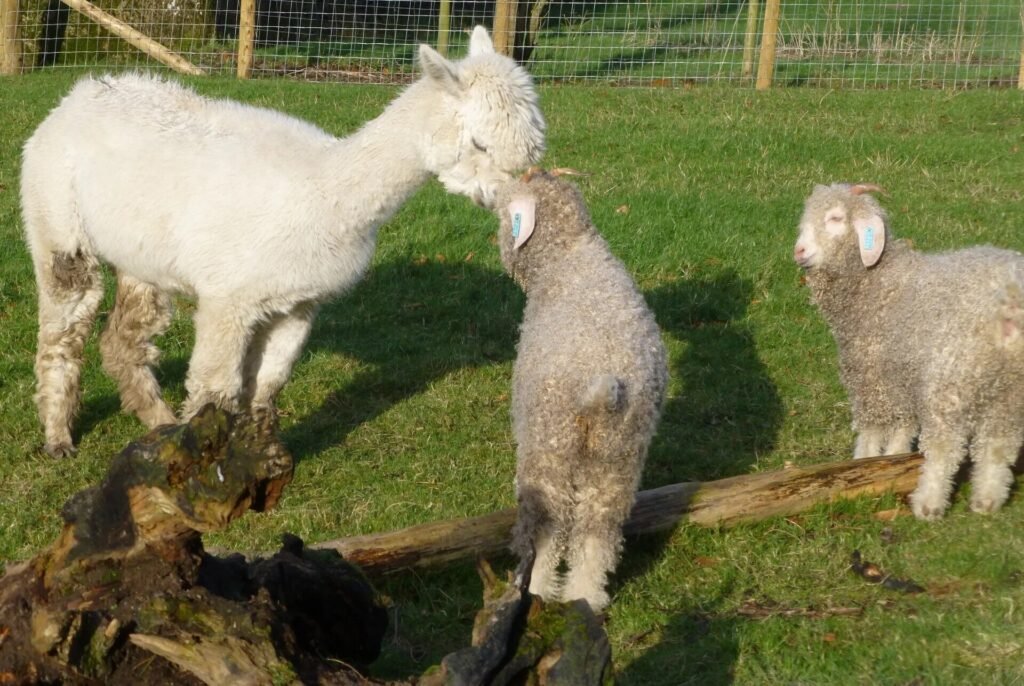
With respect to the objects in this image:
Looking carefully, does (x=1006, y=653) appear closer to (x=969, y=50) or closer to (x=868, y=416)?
(x=868, y=416)

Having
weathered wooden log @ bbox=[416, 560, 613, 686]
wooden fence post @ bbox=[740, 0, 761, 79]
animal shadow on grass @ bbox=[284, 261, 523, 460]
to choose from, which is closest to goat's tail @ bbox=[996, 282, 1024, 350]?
weathered wooden log @ bbox=[416, 560, 613, 686]

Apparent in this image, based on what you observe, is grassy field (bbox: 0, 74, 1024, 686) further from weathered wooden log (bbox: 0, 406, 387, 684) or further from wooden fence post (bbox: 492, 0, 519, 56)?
wooden fence post (bbox: 492, 0, 519, 56)

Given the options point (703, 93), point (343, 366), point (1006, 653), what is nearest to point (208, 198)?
point (343, 366)

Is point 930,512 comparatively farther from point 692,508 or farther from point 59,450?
point 59,450

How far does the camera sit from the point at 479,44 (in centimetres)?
613

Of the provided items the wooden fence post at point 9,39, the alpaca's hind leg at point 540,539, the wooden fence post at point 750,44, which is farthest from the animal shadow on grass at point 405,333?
the wooden fence post at point 9,39

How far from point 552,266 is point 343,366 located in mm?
3092

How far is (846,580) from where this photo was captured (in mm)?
5312

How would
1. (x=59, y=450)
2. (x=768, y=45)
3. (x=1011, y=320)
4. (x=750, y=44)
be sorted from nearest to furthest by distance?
(x=1011, y=320)
(x=59, y=450)
(x=768, y=45)
(x=750, y=44)

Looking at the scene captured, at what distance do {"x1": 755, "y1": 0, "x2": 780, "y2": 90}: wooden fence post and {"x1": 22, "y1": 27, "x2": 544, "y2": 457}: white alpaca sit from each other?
936 cm

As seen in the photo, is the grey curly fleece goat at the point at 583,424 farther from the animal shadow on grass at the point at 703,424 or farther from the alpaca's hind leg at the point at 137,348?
the alpaca's hind leg at the point at 137,348

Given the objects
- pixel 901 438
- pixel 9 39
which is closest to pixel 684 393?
pixel 901 438

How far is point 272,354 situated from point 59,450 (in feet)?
4.40

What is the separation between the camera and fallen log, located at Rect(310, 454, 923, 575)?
16.7 feet
